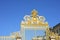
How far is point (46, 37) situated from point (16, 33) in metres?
2.24

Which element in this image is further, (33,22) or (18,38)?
(33,22)

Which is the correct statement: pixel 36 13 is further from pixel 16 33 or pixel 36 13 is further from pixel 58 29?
pixel 58 29

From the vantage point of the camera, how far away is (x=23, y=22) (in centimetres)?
1430

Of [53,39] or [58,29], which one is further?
[58,29]

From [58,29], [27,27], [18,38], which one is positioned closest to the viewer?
[18,38]

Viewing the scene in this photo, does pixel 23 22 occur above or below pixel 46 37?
above

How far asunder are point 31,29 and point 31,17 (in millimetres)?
889

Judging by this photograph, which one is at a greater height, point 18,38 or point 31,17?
point 31,17

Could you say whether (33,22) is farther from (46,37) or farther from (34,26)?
(46,37)

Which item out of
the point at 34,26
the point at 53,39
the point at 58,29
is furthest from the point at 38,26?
the point at 58,29

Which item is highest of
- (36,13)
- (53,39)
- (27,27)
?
(36,13)

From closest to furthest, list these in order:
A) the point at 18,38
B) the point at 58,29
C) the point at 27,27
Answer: the point at 18,38 → the point at 27,27 → the point at 58,29

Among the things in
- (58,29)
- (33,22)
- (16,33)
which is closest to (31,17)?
(33,22)

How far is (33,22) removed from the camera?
14523mm
